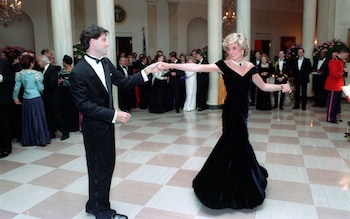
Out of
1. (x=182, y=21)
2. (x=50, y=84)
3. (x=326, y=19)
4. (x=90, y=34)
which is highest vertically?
(x=182, y=21)

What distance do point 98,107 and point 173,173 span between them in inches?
75.9

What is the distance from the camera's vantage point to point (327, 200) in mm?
3316

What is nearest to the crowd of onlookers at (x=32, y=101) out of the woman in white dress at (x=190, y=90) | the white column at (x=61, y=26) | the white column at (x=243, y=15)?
the white column at (x=61, y=26)

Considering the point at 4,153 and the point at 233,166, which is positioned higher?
the point at 233,166

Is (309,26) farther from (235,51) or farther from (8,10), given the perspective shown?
(8,10)

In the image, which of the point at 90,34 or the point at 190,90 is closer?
the point at 90,34

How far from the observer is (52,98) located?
5.95 metres

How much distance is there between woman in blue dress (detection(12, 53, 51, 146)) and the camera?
5.38 metres

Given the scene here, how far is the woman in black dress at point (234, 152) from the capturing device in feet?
10.0

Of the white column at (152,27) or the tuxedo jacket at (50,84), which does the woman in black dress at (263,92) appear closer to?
the tuxedo jacket at (50,84)

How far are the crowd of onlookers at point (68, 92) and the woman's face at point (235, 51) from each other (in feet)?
12.2

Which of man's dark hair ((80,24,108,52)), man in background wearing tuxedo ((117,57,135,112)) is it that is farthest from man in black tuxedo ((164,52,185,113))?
man's dark hair ((80,24,108,52))

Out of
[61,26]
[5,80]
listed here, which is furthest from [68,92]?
[5,80]

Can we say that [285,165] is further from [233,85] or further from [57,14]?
[57,14]
